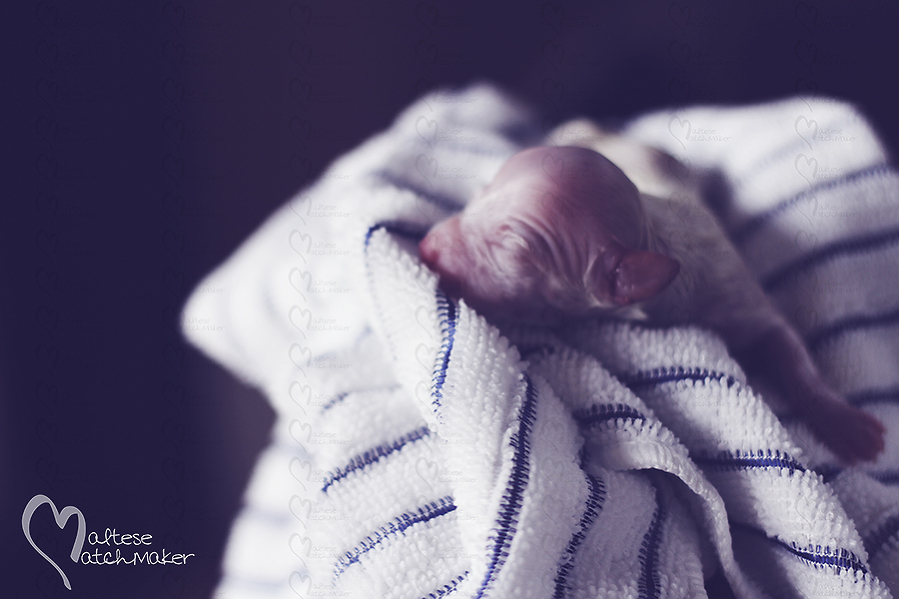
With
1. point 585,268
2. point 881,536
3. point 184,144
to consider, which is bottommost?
point 881,536

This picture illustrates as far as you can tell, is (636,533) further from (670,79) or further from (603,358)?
(670,79)

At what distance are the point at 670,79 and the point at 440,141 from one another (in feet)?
0.86

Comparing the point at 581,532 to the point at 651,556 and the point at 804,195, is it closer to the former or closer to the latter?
the point at 651,556

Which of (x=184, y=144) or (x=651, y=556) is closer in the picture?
(x=651, y=556)

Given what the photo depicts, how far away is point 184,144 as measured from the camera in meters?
0.54

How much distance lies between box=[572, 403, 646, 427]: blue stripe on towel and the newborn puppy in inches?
3.2

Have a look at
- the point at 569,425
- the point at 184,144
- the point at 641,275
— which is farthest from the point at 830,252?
the point at 184,144

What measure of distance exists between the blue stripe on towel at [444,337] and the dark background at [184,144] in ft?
0.89

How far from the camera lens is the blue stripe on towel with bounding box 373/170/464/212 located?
0.55 metres

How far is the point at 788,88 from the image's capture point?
584 millimetres

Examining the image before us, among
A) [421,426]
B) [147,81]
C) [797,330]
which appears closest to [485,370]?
[421,426]

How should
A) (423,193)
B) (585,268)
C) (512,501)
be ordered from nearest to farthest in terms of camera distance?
(512,501) → (585,268) → (423,193)

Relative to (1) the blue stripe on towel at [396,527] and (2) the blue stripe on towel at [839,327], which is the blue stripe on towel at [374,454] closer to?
(1) the blue stripe on towel at [396,527]

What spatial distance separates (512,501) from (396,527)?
10 centimetres
